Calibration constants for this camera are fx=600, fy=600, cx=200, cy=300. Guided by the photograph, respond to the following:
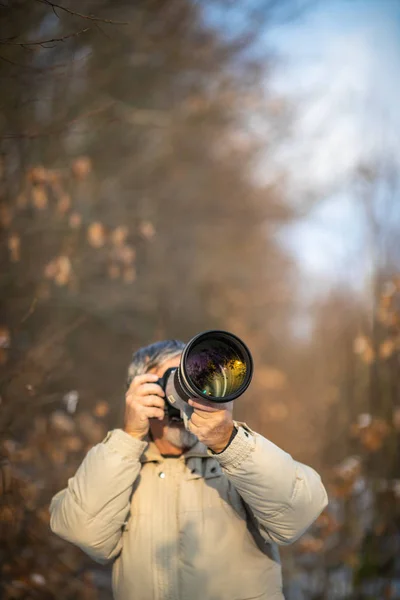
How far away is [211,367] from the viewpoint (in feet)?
5.32

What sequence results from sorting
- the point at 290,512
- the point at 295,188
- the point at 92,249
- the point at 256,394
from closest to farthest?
1. the point at 290,512
2. the point at 92,249
3. the point at 256,394
4. the point at 295,188

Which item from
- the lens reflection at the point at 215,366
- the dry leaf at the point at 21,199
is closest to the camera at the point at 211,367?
the lens reflection at the point at 215,366

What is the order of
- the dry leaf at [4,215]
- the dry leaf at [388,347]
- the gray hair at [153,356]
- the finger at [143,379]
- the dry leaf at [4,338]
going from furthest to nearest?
1. the dry leaf at [388,347]
2. the dry leaf at [4,215]
3. the dry leaf at [4,338]
4. the gray hair at [153,356]
5. the finger at [143,379]

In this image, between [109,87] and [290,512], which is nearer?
[290,512]

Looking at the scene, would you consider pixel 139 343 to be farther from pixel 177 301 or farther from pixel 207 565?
pixel 207 565

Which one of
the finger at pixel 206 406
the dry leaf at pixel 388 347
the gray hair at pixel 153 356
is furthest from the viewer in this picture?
the dry leaf at pixel 388 347

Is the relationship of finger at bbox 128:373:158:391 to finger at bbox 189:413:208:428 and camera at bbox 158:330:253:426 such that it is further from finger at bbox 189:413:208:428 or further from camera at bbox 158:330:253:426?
finger at bbox 189:413:208:428

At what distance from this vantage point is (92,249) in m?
5.27

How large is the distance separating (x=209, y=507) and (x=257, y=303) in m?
9.77

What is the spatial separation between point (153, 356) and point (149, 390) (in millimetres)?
245

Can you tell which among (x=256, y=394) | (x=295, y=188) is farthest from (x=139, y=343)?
(x=295, y=188)

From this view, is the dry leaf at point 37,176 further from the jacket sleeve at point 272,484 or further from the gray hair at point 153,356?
the jacket sleeve at point 272,484

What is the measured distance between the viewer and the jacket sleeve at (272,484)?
5.07 ft

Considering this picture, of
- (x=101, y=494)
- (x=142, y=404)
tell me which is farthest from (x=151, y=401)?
(x=101, y=494)
